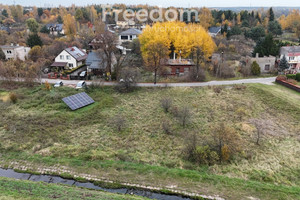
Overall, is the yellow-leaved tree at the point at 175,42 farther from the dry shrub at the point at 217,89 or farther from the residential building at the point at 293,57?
the residential building at the point at 293,57

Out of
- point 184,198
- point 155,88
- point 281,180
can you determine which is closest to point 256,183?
point 281,180

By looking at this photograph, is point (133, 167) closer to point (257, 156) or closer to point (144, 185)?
point (144, 185)

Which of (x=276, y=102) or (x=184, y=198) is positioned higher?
(x=276, y=102)

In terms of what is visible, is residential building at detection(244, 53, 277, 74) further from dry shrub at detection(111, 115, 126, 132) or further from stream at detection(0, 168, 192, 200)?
stream at detection(0, 168, 192, 200)

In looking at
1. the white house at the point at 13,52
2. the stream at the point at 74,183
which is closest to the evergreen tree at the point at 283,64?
the stream at the point at 74,183

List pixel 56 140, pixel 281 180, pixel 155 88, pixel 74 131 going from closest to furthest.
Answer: pixel 281 180
pixel 56 140
pixel 74 131
pixel 155 88

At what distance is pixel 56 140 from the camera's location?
1934 centimetres

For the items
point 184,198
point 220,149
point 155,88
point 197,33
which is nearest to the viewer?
point 184,198

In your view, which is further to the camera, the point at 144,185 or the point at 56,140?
the point at 56,140

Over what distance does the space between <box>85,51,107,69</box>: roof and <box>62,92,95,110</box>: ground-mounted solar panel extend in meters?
8.29

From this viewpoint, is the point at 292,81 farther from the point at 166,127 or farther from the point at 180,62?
the point at 166,127

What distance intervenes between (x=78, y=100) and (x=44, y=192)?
43.0 feet

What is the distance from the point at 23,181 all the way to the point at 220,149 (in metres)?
13.0

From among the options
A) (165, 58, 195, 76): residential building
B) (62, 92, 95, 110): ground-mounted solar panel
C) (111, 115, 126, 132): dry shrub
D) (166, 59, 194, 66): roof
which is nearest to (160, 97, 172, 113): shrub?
(111, 115, 126, 132): dry shrub
